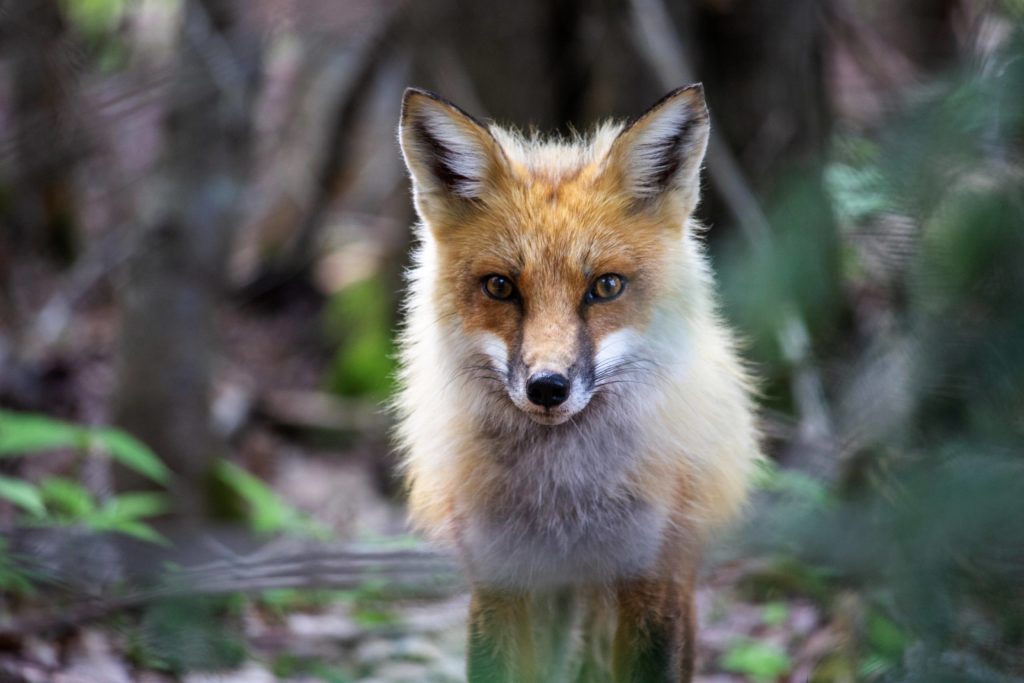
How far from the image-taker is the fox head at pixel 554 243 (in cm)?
307

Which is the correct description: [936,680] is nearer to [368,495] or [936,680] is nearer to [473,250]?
[473,250]

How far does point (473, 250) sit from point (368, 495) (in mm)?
4983

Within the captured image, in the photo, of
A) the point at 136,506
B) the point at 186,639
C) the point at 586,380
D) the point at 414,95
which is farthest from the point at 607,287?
the point at 136,506

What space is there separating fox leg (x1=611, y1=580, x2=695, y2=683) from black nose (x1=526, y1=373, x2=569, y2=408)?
775 mm

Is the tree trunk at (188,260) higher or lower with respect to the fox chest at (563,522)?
higher

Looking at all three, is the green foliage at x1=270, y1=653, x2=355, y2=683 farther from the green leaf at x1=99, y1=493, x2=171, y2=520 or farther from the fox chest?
the fox chest

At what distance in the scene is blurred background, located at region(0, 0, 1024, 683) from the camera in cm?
193

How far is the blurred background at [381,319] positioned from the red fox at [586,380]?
27cm

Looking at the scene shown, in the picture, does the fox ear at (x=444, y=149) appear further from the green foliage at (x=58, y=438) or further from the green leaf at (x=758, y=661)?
the green leaf at (x=758, y=661)

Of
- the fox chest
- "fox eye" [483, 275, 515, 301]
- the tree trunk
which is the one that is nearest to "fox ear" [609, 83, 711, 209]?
"fox eye" [483, 275, 515, 301]

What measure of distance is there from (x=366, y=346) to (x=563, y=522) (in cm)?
600

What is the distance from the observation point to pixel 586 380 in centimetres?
305

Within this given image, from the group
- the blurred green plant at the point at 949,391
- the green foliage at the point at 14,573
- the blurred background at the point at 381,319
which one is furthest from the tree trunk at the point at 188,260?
the blurred green plant at the point at 949,391

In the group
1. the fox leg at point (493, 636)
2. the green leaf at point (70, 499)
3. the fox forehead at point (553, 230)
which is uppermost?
the fox forehead at point (553, 230)
